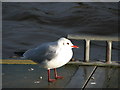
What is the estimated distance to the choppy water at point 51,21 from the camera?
1459cm

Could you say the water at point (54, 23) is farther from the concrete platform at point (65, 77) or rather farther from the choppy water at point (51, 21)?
the concrete platform at point (65, 77)

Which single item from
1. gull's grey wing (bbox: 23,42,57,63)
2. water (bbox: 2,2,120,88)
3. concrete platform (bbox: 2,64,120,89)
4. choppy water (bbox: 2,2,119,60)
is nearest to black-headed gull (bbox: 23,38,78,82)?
gull's grey wing (bbox: 23,42,57,63)

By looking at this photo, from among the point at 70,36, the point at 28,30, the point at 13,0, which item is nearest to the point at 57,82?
the point at 70,36

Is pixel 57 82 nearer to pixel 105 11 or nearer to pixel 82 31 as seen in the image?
pixel 82 31

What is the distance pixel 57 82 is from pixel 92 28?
34.2ft

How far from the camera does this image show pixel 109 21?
56.6ft

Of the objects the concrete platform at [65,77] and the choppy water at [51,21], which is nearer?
the concrete platform at [65,77]

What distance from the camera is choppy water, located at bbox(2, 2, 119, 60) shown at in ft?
47.9

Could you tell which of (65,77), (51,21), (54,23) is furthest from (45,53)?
(51,21)

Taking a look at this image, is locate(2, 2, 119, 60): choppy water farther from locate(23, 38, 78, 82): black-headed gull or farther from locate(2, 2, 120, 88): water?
locate(23, 38, 78, 82): black-headed gull

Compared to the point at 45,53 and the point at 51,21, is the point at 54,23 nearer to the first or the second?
the point at 51,21

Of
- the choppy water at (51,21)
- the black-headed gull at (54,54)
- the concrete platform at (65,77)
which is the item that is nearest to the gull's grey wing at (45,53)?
the black-headed gull at (54,54)

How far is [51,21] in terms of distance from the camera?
17.5 metres

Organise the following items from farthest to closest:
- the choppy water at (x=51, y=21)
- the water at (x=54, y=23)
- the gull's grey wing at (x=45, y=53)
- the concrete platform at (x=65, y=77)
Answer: the choppy water at (x=51, y=21), the water at (x=54, y=23), the gull's grey wing at (x=45, y=53), the concrete platform at (x=65, y=77)
